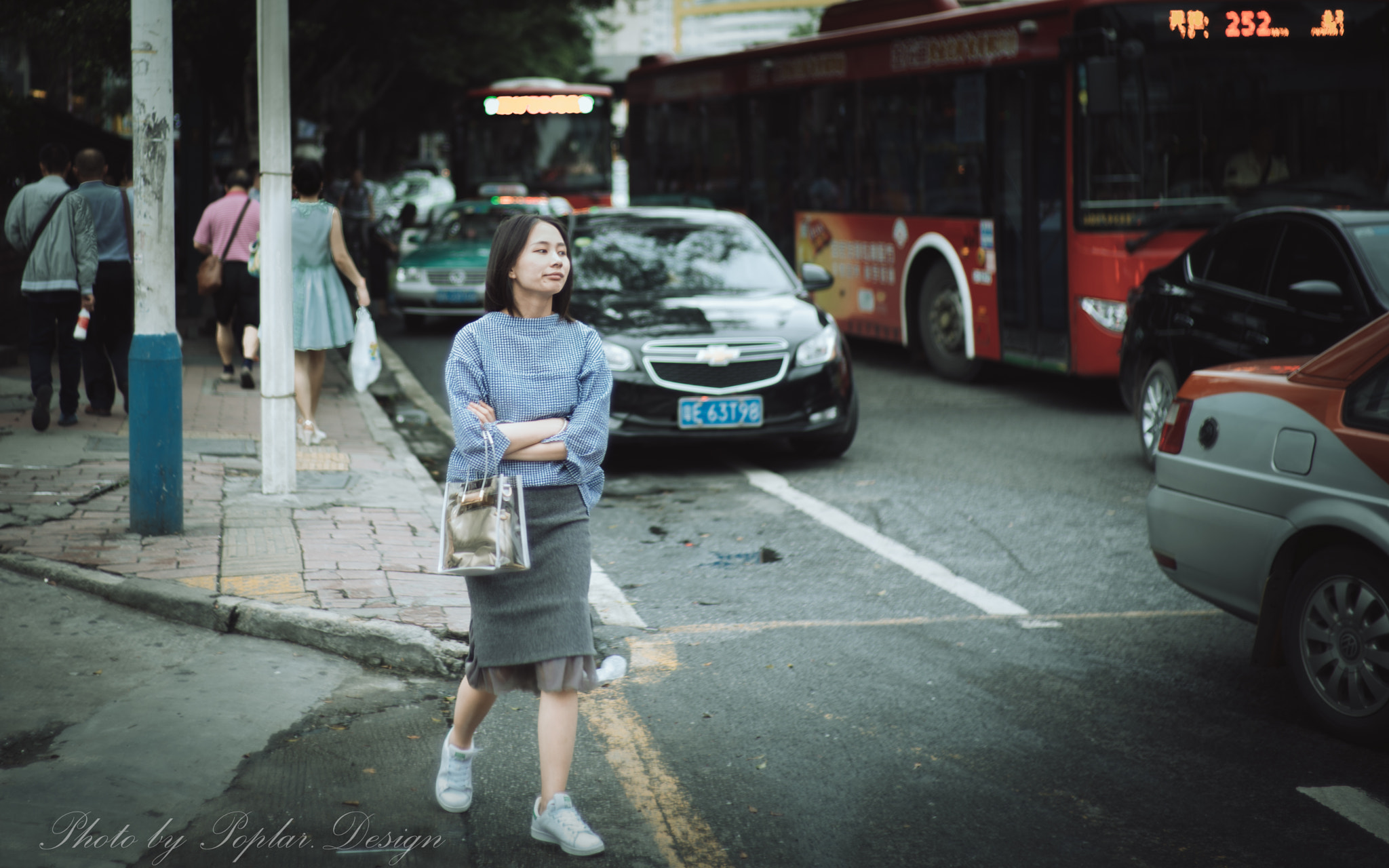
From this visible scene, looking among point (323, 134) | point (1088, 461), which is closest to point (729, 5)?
point (323, 134)

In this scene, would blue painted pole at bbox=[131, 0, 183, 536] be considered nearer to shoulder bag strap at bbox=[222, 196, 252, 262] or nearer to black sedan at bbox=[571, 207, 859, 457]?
black sedan at bbox=[571, 207, 859, 457]

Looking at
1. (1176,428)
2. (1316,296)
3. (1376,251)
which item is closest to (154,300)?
(1176,428)

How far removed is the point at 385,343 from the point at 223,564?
1076 centimetres

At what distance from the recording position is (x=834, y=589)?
20.9ft

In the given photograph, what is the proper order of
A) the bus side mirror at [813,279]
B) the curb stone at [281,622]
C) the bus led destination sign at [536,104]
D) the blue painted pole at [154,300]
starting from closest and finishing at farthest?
the curb stone at [281,622] < the blue painted pole at [154,300] < the bus side mirror at [813,279] < the bus led destination sign at [536,104]

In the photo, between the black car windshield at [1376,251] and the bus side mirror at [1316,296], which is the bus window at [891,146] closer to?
the bus side mirror at [1316,296]

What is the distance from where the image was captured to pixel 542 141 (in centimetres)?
2605

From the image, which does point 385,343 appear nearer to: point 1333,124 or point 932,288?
point 932,288

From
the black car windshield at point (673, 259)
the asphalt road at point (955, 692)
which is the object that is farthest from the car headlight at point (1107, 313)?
the black car windshield at point (673, 259)

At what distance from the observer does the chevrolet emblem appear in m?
8.70

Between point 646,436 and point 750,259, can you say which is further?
point 750,259

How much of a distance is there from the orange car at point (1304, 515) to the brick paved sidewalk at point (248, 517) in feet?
8.55

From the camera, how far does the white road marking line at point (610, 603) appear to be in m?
5.84

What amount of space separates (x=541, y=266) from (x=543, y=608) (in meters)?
0.84
